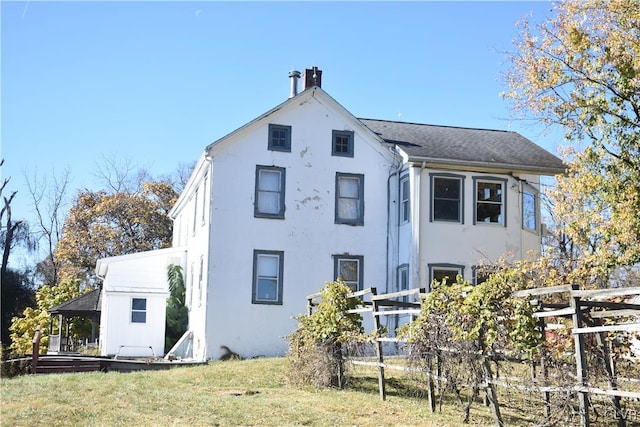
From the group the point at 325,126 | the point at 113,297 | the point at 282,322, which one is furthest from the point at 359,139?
the point at 113,297

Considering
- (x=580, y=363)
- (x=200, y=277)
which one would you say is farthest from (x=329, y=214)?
(x=580, y=363)

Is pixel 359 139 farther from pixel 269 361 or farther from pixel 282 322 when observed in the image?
pixel 269 361

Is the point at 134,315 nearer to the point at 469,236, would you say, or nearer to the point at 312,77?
the point at 312,77

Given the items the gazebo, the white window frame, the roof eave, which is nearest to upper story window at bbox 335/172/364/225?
the roof eave

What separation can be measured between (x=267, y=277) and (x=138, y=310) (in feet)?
20.0

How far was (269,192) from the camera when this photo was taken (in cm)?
2342

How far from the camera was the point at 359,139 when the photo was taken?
80.0ft

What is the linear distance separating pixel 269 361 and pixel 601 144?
10.2m

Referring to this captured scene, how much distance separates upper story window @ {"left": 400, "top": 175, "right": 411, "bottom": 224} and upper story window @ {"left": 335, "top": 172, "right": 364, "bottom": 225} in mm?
1225

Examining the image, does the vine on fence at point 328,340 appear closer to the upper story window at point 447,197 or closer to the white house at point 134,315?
the upper story window at point 447,197

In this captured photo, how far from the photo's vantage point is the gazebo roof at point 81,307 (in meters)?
31.8

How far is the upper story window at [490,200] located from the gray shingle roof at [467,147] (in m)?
0.60

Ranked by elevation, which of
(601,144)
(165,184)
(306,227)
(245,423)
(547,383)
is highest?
(165,184)

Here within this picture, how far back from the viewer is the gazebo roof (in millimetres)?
31828
